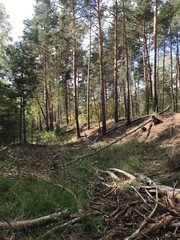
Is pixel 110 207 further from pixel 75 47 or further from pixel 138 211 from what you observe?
pixel 75 47

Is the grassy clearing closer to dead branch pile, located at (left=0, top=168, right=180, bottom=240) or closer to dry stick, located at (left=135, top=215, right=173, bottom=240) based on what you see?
dead branch pile, located at (left=0, top=168, right=180, bottom=240)

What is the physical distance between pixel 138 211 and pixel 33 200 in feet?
6.13

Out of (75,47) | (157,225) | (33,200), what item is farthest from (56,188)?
(75,47)

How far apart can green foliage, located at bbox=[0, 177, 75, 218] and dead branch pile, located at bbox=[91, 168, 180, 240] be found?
0.63m

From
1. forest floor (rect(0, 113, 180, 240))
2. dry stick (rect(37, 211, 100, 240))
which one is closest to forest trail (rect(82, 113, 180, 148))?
forest floor (rect(0, 113, 180, 240))

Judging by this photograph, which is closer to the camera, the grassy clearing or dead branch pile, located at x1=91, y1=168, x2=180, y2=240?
dead branch pile, located at x1=91, y1=168, x2=180, y2=240

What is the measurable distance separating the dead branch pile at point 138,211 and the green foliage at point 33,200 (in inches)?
24.7

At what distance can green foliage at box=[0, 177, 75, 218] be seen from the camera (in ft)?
13.8

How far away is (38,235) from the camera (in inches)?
141

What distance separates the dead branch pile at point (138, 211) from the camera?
353 cm

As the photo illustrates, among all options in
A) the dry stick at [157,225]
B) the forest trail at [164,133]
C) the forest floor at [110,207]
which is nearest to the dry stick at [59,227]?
the forest floor at [110,207]

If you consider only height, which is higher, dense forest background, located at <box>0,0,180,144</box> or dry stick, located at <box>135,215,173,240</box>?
→ dense forest background, located at <box>0,0,180,144</box>

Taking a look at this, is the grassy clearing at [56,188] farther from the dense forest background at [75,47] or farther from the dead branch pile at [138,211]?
the dense forest background at [75,47]

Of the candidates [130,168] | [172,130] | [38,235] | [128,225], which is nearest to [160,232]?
[128,225]
